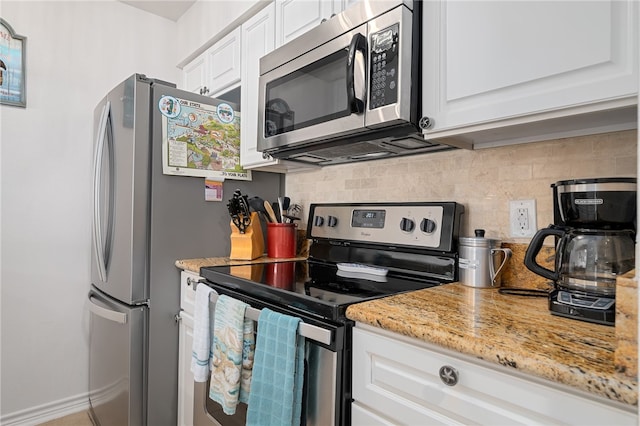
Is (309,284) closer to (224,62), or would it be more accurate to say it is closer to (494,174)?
(494,174)

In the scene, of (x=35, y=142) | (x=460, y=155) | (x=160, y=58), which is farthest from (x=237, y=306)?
(x=160, y=58)

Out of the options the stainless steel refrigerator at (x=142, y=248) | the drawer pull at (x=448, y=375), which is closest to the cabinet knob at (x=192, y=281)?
the stainless steel refrigerator at (x=142, y=248)

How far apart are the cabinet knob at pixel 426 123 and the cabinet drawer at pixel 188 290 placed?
109cm

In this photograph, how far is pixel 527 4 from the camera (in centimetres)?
93

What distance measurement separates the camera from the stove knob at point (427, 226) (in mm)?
1359

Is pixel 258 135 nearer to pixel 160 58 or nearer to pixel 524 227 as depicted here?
pixel 524 227

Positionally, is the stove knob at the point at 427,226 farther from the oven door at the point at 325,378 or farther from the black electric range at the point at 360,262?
the oven door at the point at 325,378

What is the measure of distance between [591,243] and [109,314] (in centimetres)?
192

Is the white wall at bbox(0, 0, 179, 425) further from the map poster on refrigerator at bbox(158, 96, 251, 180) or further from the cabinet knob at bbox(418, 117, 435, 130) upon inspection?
the cabinet knob at bbox(418, 117, 435, 130)

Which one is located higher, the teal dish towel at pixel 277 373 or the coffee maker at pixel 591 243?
the coffee maker at pixel 591 243

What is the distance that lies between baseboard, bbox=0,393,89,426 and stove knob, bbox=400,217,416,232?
220 cm

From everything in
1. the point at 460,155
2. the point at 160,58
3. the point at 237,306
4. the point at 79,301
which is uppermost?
the point at 160,58

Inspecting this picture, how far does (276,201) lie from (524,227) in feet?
4.37

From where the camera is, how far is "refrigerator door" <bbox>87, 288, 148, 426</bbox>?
1.63 m
